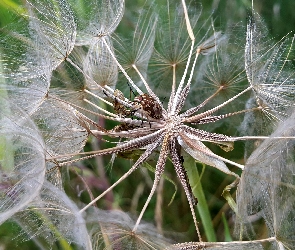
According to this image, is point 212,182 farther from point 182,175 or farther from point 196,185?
point 182,175

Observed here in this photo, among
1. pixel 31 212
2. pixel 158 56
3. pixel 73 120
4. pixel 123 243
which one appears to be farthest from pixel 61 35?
pixel 123 243

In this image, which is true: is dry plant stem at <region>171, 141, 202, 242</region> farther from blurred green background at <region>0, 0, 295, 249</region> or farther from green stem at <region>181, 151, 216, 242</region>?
blurred green background at <region>0, 0, 295, 249</region>

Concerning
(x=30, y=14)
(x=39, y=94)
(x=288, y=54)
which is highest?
(x=30, y=14)

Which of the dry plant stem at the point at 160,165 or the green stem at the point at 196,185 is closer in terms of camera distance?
the dry plant stem at the point at 160,165

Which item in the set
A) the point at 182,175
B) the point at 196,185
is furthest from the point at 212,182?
the point at 182,175

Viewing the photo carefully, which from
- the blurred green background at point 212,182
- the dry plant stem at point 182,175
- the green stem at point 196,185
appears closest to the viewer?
the dry plant stem at point 182,175

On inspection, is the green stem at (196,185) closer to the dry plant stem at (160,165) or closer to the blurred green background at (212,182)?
the dry plant stem at (160,165)

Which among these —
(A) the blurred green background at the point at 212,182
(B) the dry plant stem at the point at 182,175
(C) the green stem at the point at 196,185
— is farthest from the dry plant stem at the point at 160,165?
(A) the blurred green background at the point at 212,182

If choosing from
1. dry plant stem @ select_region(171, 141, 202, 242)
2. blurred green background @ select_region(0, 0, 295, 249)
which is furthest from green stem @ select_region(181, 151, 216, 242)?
blurred green background @ select_region(0, 0, 295, 249)

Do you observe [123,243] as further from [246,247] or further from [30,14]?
[30,14]

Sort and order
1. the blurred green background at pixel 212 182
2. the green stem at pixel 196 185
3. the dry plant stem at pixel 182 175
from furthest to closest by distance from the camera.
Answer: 1. the blurred green background at pixel 212 182
2. the green stem at pixel 196 185
3. the dry plant stem at pixel 182 175

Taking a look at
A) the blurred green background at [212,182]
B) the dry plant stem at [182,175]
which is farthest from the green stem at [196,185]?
the blurred green background at [212,182]
